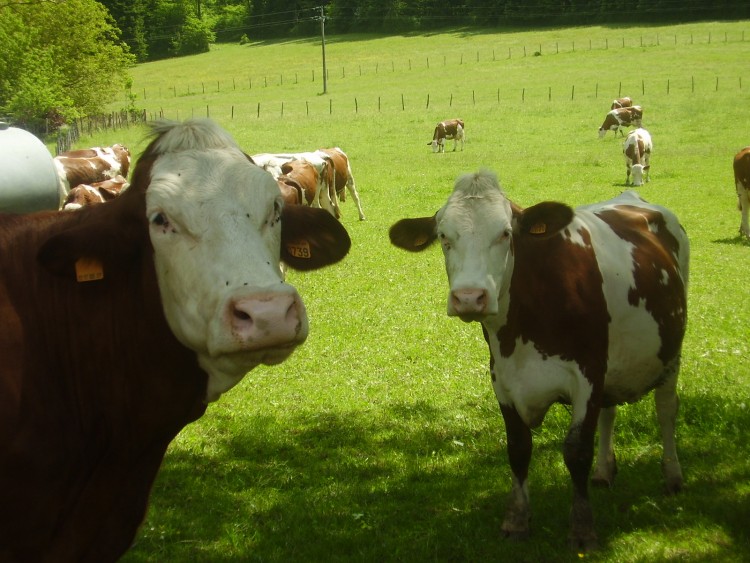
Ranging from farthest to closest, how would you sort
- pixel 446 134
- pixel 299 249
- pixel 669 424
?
1. pixel 446 134
2. pixel 669 424
3. pixel 299 249

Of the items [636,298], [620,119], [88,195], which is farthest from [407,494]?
[620,119]

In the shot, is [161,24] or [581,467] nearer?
[581,467]

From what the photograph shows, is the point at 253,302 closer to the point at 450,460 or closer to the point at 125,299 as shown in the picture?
the point at 125,299

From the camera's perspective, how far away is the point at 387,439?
688 cm

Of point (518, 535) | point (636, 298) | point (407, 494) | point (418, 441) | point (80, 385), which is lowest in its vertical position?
point (418, 441)

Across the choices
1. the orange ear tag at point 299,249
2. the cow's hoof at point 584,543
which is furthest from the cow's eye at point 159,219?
the cow's hoof at point 584,543

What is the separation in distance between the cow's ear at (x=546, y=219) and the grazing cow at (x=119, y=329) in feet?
7.49

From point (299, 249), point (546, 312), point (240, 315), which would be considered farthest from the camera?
point (546, 312)

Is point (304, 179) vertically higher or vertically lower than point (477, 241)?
lower

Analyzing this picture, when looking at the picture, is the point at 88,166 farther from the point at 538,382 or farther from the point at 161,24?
the point at 161,24

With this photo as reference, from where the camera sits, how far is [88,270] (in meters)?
3.03

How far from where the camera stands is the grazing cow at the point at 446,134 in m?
33.5

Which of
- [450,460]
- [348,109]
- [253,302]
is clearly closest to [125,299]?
[253,302]

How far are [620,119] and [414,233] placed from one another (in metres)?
31.2
